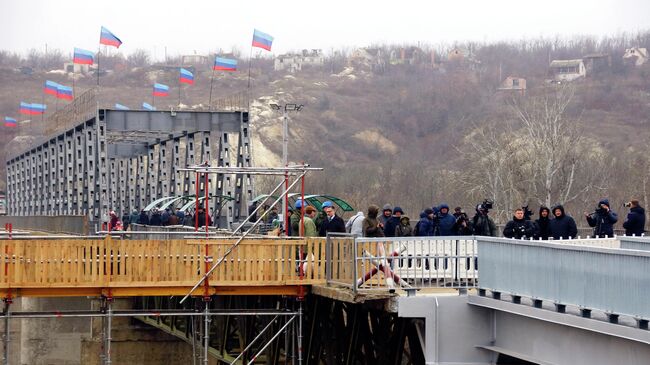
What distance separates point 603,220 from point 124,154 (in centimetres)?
5589

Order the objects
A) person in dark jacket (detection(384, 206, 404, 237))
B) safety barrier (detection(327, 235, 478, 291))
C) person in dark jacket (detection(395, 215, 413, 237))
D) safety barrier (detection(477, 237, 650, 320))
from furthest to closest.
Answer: person in dark jacket (detection(384, 206, 404, 237))
person in dark jacket (detection(395, 215, 413, 237))
safety barrier (detection(327, 235, 478, 291))
safety barrier (detection(477, 237, 650, 320))

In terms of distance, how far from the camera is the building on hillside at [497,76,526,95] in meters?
165

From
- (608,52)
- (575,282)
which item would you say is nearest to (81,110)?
(575,282)

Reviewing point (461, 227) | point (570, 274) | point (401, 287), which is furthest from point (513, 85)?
point (570, 274)

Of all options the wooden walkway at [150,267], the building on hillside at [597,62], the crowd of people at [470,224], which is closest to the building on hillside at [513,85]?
the building on hillside at [597,62]

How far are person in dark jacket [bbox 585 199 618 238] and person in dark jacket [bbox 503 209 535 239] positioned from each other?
3.10 m

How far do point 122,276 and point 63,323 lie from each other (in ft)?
68.2

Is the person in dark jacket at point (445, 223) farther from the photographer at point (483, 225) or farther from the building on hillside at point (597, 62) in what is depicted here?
the building on hillside at point (597, 62)

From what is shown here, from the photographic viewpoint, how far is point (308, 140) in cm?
14862

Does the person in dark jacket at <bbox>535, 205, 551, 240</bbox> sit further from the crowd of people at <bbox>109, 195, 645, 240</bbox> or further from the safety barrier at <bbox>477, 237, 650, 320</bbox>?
the safety barrier at <bbox>477, 237, 650, 320</bbox>

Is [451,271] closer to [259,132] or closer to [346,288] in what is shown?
[346,288]

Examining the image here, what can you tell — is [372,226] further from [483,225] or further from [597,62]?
[597,62]

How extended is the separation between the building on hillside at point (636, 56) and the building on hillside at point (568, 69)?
6094 mm

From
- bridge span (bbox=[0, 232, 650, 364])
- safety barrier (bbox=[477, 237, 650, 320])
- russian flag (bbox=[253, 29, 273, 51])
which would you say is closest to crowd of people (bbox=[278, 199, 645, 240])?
bridge span (bbox=[0, 232, 650, 364])
